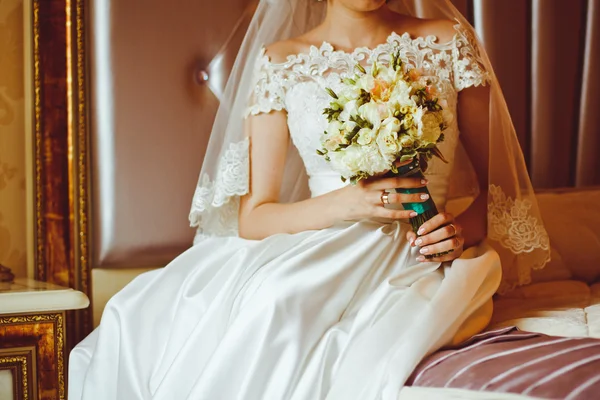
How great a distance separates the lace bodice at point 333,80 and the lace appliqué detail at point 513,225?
137 millimetres

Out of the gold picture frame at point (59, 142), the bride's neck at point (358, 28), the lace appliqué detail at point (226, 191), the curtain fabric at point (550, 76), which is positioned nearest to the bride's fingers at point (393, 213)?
the lace appliqué detail at point (226, 191)

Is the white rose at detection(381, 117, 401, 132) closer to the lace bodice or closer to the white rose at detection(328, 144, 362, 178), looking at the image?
the white rose at detection(328, 144, 362, 178)

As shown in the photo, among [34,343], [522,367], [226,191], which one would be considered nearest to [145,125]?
[226,191]

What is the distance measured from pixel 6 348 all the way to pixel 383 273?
3.04 ft

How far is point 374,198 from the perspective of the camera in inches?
62.2

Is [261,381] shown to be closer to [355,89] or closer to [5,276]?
[355,89]

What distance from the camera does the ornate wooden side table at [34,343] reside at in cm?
171

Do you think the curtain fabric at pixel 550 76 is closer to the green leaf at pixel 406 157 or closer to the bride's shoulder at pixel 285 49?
the bride's shoulder at pixel 285 49

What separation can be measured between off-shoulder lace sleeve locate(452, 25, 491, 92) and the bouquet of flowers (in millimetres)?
432

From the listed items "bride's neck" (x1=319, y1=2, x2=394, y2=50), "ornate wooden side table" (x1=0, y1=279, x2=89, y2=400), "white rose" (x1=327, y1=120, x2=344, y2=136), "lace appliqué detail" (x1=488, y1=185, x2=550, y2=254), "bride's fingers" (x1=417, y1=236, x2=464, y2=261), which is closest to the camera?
"white rose" (x1=327, y1=120, x2=344, y2=136)

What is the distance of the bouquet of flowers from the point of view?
1393 millimetres

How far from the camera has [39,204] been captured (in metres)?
2.20

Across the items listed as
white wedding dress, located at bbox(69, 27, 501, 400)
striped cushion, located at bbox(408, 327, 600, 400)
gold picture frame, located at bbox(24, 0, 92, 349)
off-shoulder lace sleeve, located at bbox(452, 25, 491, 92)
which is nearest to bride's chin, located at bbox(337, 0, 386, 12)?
white wedding dress, located at bbox(69, 27, 501, 400)

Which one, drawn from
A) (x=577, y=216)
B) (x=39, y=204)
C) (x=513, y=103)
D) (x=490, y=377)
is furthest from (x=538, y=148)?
(x=39, y=204)
